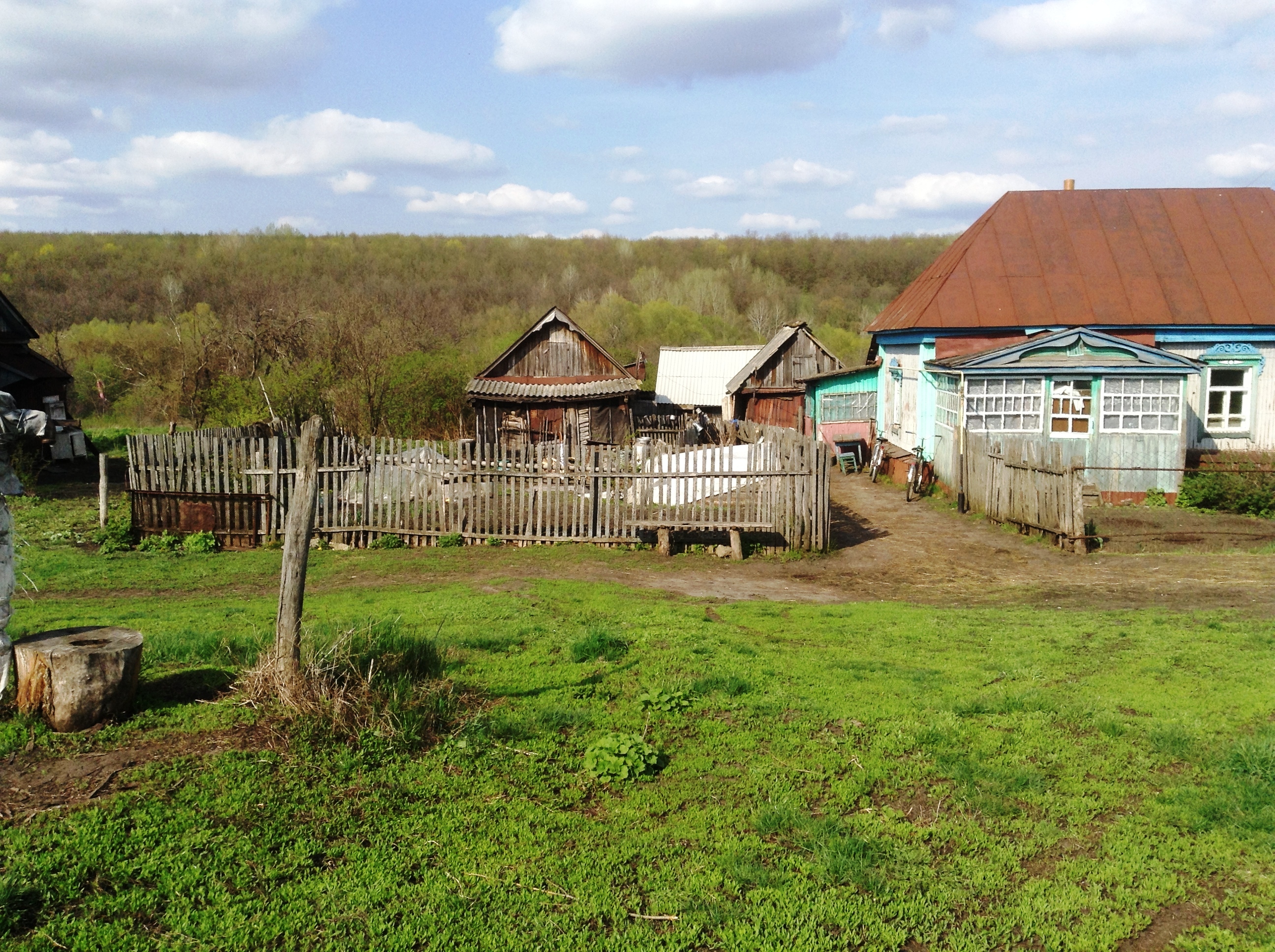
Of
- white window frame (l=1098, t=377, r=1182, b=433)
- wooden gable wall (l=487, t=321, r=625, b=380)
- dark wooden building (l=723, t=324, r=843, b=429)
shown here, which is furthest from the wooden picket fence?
dark wooden building (l=723, t=324, r=843, b=429)

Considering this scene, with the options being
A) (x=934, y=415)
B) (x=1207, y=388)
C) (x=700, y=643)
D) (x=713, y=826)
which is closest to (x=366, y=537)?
(x=700, y=643)

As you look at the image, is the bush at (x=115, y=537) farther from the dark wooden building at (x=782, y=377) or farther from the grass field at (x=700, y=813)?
the dark wooden building at (x=782, y=377)

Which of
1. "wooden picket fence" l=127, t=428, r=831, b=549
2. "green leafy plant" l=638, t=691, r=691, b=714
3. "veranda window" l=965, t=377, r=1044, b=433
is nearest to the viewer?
"green leafy plant" l=638, t=691, r=691, b=714

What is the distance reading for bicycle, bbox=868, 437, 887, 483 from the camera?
943 inches

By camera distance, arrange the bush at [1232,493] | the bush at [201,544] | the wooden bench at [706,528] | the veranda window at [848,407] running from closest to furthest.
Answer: the wooden bench at [706,528]
the bush at [201,544]
the bush at [1232,493]
the veranda window at [848,407]

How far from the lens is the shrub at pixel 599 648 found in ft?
24.4

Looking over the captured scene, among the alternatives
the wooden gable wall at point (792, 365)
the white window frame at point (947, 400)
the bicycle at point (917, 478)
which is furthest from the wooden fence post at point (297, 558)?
the wooden gable wall at point (792, 365)

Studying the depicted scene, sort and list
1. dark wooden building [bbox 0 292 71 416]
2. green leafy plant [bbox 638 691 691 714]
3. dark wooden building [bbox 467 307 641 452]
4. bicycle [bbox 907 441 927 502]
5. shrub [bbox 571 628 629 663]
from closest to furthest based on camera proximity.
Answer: green leafy plant [bbox 638 691 691 714] < shrub [bbox 571 628 629 663] < bicycle [bbox 907 441 927 502] < dark wooden building [bbox 0 292 71 416] < dark wooden building [bbox 467 307 641 452]

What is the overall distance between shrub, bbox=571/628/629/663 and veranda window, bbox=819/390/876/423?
21.8 metres

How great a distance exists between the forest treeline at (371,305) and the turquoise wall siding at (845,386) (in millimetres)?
11523

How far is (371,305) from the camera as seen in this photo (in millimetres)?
35688

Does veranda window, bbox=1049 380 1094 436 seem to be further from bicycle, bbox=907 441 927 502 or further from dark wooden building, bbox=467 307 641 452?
dark wooden building, bbox=467 307 641 452

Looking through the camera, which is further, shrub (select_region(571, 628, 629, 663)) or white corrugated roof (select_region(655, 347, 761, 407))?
white corrugated roof (select_region(655, 347, 761, 407))

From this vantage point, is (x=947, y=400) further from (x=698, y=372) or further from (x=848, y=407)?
(x=698, y=372)
